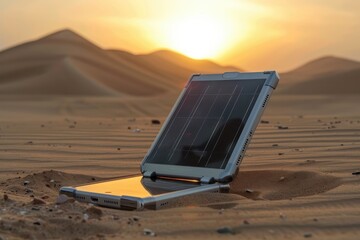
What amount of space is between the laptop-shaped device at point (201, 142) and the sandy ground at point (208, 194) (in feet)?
0.70

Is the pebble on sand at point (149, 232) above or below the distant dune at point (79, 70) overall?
below

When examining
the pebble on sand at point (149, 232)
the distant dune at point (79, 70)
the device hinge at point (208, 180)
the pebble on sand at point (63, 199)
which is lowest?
the pebble on sand at point (63, 199)

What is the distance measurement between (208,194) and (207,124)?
0.83 m

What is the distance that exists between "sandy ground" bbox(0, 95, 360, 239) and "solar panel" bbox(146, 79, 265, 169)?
384mm

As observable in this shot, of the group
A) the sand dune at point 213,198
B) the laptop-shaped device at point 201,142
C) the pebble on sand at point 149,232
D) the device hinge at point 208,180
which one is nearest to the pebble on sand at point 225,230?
the sand dune at point 213,198

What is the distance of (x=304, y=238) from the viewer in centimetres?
280

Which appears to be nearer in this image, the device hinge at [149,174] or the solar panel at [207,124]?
the solar panel at [207,124]

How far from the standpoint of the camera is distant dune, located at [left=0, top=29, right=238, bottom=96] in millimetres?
38156

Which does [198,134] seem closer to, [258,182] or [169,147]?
[169,147]

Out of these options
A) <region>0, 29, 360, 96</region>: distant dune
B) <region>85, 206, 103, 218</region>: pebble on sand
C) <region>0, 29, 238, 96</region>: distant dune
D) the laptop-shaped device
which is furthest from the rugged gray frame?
<region>0, 29, 238, 96</region>: distant dune

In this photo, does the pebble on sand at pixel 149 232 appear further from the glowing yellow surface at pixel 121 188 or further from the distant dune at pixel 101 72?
the distant dune at pixel 101 72

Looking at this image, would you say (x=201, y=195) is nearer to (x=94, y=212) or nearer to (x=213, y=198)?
(x=213, y=198)

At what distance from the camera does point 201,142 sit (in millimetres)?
4367

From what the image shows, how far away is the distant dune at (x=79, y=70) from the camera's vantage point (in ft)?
125
